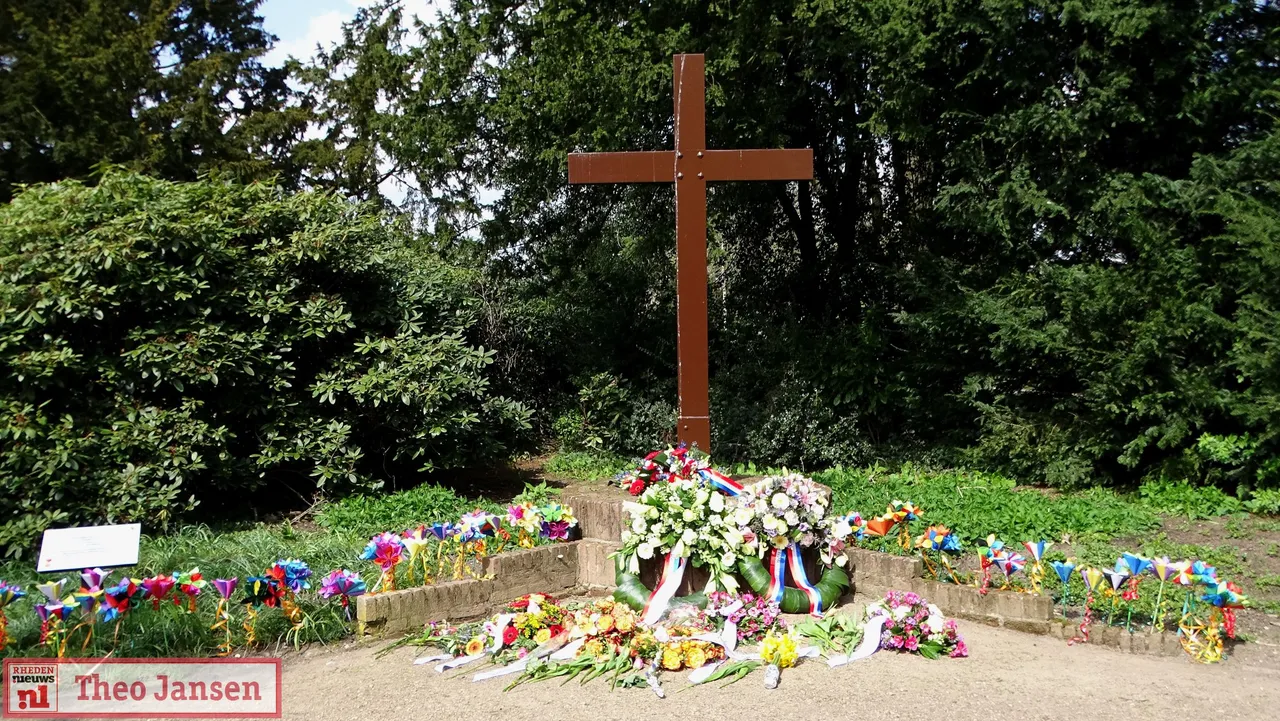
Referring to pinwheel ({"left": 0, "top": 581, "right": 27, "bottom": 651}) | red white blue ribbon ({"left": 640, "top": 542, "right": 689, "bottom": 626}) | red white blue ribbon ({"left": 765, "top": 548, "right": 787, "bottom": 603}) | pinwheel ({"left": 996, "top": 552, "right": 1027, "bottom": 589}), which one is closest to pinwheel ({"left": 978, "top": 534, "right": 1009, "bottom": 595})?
pinwheel ({"left": 996, "top": 552, "right": 1027, "bottom": 589})

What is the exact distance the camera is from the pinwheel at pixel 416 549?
15.7 ft

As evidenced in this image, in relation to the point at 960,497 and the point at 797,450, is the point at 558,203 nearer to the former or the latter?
the point at 797,450

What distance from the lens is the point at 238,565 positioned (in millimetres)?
5086

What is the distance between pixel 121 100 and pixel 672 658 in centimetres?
1421

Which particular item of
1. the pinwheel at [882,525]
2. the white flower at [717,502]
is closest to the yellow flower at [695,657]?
the white flower at [717,502]

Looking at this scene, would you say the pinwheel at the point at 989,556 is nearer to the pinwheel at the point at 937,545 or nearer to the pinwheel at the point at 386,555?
the pinwheel at the point at 937,545

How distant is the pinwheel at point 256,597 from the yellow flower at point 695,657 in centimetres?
194

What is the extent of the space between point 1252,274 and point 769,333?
5133 mm

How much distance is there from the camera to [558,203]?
40.8 feet

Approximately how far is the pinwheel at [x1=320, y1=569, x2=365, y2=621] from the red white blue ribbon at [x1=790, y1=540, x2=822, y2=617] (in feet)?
7.14

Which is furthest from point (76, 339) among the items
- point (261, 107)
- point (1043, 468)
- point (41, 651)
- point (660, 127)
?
point (261, 107)

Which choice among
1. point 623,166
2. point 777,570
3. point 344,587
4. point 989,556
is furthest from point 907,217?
point 344,587

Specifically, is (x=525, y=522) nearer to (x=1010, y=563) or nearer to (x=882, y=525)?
(x=882, y=525)

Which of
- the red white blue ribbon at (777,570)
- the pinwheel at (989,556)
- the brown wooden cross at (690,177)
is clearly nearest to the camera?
the pinwheel at (989,556)
